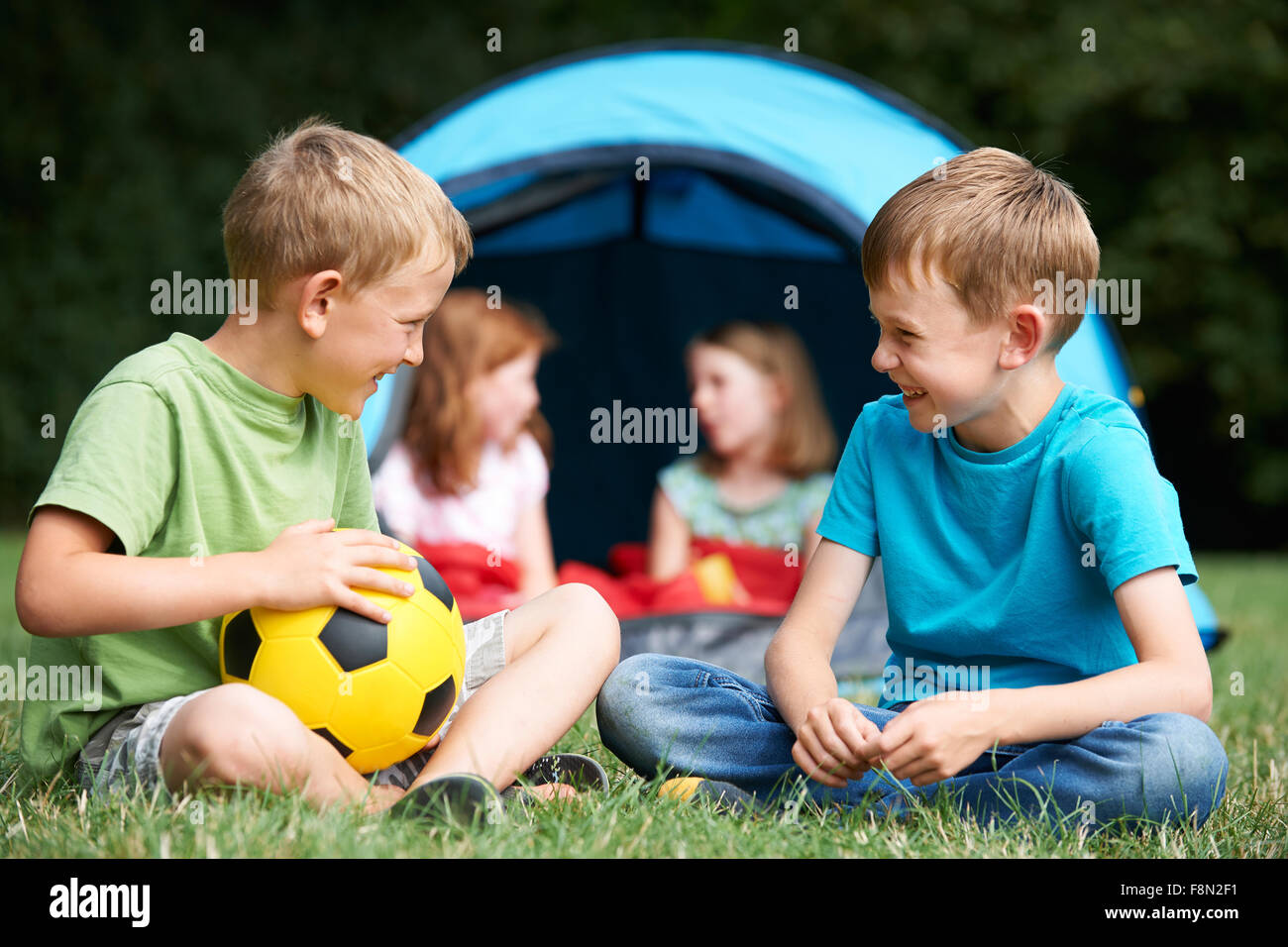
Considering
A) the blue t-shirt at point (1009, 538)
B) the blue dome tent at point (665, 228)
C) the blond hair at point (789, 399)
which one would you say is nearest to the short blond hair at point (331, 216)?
the blue t-shirt at point (1009, 538)

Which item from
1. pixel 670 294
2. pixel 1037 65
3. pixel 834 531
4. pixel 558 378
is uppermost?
pixel 1037 65

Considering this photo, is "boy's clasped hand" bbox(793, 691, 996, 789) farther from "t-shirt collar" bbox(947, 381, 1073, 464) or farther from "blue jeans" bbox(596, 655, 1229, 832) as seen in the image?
"t-shirt collar" bbox(947, 381, 1073, 464)

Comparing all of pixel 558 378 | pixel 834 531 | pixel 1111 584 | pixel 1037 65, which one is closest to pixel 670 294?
pixel 558 378

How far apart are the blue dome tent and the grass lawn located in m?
1.40

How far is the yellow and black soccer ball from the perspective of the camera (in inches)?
61.4

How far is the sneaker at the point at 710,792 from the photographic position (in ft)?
5.67

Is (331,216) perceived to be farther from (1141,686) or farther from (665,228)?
(665,228)

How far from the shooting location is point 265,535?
5.69 ft

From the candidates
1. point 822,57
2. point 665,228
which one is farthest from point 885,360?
point 822,57

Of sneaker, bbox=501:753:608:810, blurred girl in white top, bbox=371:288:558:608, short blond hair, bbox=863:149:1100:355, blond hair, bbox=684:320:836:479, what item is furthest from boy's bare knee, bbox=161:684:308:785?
blond hair, bbox=684:320:836:479

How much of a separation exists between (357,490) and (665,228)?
2.91 meters
